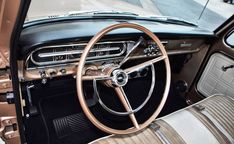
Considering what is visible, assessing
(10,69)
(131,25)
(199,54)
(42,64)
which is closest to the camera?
(10,69)

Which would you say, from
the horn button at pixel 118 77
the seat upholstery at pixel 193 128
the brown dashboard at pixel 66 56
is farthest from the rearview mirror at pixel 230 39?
the horn button at pixel 118 77

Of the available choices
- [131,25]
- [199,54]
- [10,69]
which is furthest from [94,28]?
[199,54]

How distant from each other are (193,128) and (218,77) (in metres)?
0.91

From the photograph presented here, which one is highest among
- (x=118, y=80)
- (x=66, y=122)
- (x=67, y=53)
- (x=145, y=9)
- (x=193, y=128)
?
(x=145, y=9)

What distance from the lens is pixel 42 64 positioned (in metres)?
1.52

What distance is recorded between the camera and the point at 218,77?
7.66 ft

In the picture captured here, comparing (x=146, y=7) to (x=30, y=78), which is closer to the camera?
(x=30, y=78)

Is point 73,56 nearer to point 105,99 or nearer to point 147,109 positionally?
point 105,99

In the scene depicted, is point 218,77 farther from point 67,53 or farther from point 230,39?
point 67,53

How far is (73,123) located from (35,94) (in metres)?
0.39

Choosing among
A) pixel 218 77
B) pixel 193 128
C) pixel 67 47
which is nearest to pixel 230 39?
pixel 218 77

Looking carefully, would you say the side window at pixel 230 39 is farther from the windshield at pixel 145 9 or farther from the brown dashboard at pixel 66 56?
the brown dashboard at pixel 66 56

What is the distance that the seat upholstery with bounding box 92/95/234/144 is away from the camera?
1.46 m

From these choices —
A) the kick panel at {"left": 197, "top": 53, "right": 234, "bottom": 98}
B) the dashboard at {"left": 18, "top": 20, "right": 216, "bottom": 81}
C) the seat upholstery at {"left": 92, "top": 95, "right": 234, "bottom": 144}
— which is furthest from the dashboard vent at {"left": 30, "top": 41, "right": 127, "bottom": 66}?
the kick panel at {"left": 197, "top": 53, "right": 234, "bottom": 98}
